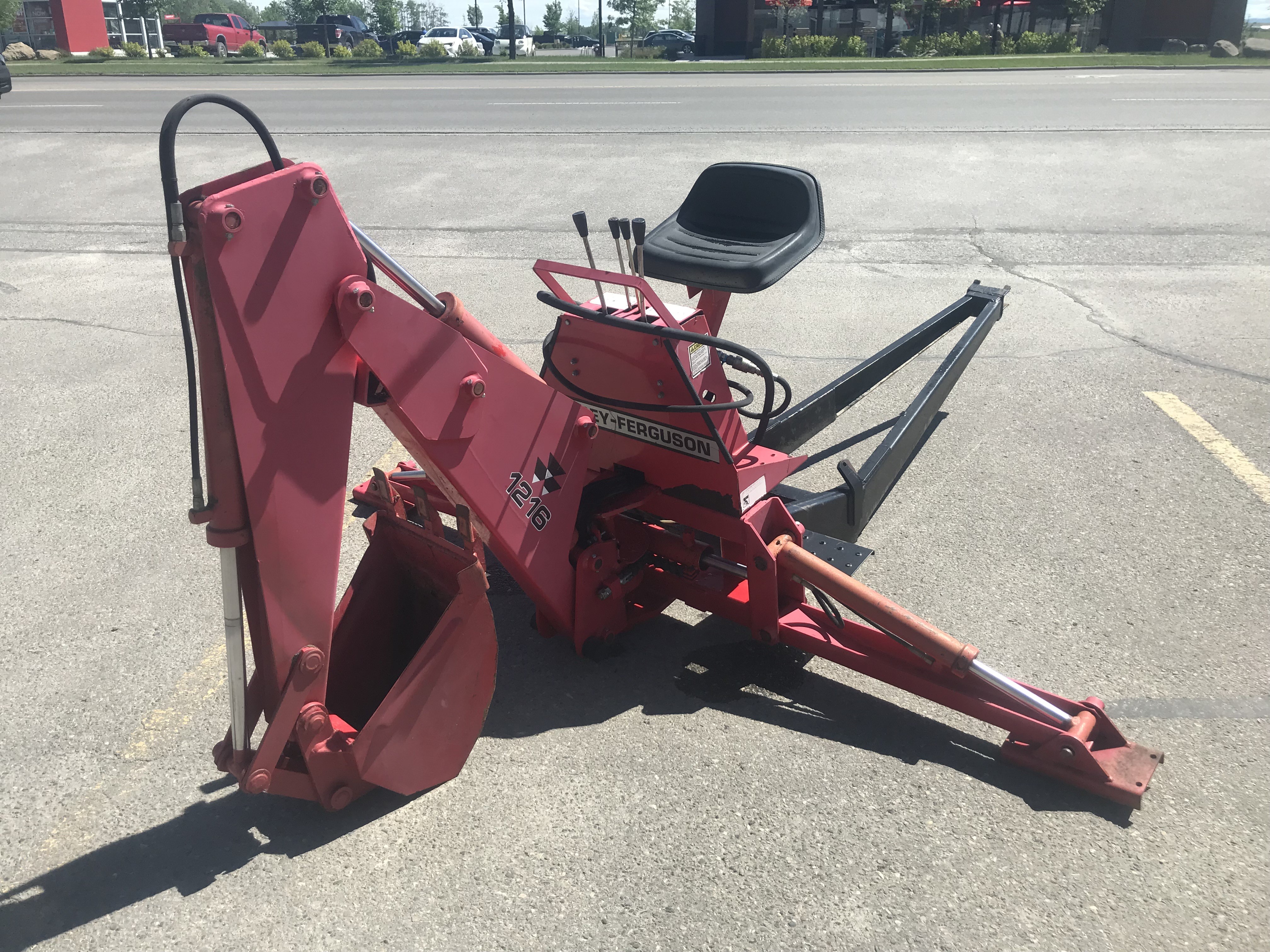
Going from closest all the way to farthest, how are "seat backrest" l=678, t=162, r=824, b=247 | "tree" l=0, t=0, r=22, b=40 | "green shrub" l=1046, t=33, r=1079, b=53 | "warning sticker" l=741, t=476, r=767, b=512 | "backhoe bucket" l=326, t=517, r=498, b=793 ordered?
"backhoe bucket" l=326, t=517, r=498, b=793, "warning sticker" l=741, t=476, r=767, b=512, "seat backrest" l=678, t=162, r=824, b=247, "green shrub" l=1046, t=33, r=1079, b=53, "tree" l=0, t=0, r=22, b=40

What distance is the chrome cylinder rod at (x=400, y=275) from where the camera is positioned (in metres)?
2.64

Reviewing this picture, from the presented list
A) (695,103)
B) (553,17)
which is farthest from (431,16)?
(695,103)

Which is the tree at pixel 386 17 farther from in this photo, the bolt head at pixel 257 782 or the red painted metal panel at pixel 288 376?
the bolt head at pixel 257 782

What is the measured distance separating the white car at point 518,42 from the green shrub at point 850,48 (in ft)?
42.5

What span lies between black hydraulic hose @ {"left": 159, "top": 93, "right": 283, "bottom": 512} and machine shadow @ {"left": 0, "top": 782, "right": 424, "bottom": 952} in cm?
105

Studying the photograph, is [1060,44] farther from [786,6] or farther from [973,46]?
[786,6]

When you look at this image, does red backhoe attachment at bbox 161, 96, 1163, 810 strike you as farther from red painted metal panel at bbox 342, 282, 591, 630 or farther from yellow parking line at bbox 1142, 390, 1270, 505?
yellow parking line at bbox 1142, 390, 1270, 505

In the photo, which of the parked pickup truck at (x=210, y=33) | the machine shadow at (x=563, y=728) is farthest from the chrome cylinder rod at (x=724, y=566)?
the parked pickup truck at (x=210, y=33)

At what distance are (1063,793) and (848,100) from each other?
16.5m

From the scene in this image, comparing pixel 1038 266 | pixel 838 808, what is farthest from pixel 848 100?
pixel 838 808

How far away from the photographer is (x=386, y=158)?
12680 mm

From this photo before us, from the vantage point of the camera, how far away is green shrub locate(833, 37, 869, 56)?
1268 inches

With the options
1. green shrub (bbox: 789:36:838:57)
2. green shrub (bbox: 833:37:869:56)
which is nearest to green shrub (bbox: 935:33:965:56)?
green shrub (bbox: 833:37:869:56)

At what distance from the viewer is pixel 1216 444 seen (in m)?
5.34
